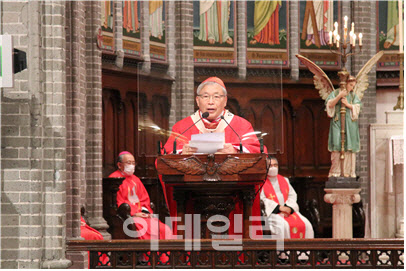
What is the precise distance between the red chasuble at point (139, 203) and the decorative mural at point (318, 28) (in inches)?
180

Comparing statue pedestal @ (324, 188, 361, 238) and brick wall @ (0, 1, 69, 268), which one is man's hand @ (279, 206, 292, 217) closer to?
statue pedestal @ (324, 188, 361, 238)

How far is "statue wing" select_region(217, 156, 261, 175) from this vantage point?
22.8 ft

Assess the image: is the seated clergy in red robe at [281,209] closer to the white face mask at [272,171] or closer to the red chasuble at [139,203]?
the white face mask at [272,171]

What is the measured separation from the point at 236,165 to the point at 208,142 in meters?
0.32

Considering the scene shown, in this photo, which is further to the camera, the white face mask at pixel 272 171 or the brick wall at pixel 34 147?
the white face mask at pixel 272 171

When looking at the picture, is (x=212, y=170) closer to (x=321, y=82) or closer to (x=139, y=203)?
(x=139, y=203)

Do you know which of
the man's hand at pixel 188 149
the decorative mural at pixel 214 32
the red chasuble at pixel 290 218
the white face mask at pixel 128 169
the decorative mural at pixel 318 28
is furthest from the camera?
A: the decorative mural at pixel 318 28

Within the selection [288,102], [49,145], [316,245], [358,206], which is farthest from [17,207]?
[288,102]

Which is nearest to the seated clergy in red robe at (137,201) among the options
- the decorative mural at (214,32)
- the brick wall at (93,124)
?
the brick wall at (93,124)

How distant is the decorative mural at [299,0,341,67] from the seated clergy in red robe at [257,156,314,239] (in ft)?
10.6

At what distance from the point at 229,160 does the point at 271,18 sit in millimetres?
6994

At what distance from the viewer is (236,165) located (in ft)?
22.9

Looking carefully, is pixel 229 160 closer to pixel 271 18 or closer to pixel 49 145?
pixel 49 145

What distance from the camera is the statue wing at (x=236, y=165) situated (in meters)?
6.96
